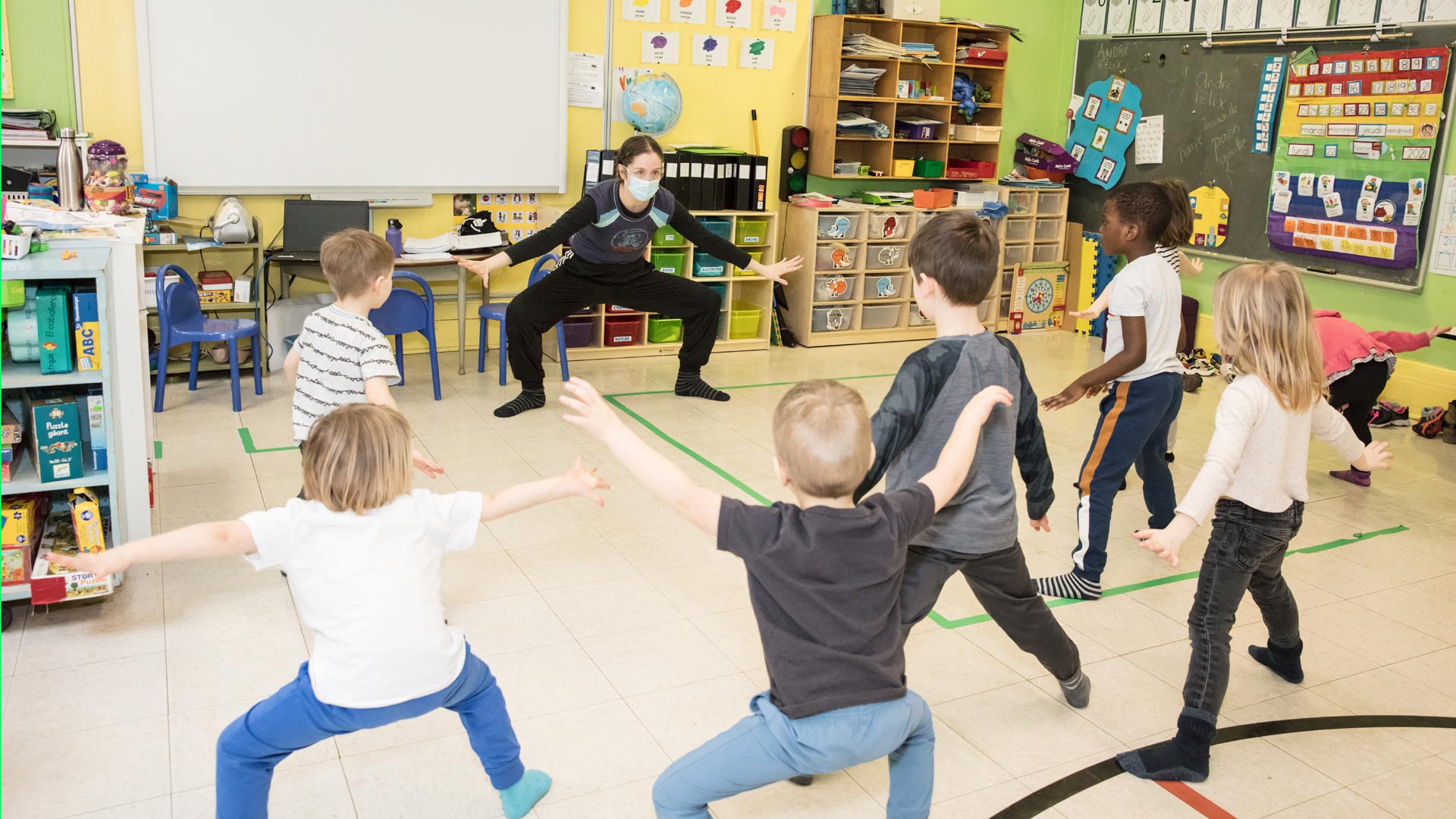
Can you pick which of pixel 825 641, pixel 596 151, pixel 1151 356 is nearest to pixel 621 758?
pixel 825 641

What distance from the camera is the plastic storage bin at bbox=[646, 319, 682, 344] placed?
7.24m

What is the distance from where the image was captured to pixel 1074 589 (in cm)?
380

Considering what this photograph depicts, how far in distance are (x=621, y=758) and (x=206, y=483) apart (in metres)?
2.57

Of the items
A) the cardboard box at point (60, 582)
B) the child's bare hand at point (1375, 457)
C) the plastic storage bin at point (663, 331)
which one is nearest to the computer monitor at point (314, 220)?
the plastic storage bin at point (663, 331)

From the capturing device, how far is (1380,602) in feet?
12.7

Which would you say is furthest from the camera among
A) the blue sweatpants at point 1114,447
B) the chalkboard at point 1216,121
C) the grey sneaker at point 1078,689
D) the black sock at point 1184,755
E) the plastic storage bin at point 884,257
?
the plastic storage bin at point 884,257

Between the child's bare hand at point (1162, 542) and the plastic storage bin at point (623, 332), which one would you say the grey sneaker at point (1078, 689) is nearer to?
the child's bare hand at point (1162, 542)

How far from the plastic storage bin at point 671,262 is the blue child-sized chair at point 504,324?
0.76 metres

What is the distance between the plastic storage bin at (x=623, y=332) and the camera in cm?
708

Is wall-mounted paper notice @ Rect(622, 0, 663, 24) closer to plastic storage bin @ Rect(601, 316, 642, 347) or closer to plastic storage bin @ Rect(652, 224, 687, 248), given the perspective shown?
plastic storage bin @ Rect(652, 224, 687, 248)

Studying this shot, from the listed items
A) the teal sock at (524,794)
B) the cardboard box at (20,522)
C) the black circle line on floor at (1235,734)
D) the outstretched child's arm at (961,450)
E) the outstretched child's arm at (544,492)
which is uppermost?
the outstretched child's arm at (961,450)

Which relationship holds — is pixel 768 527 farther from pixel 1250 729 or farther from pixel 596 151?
pixel 596 151

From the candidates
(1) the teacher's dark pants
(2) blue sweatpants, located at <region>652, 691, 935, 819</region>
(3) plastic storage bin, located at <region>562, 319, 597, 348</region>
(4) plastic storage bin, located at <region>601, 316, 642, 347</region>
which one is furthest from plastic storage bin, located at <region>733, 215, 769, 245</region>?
(2) blue sweatpants, located at <region>652, 691, 935, 819</region>

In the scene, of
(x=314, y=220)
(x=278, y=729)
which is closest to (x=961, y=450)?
(x=278, y=729)
